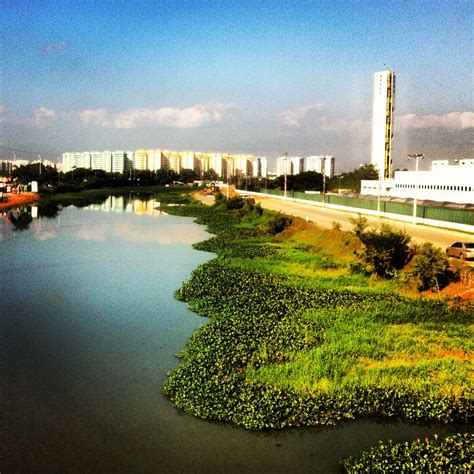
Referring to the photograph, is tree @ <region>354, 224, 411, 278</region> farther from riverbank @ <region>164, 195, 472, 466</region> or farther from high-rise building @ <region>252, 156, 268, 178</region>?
high-rise building @ <region>252, 156, 268, 178</region>

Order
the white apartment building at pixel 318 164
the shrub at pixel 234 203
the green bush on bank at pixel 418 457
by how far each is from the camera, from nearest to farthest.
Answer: the green bush on bank at pixel 418 457
the shrub at pixel 234 203
the white apartment building at pixel 318 164

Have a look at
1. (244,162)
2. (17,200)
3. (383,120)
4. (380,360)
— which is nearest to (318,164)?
(244,162)

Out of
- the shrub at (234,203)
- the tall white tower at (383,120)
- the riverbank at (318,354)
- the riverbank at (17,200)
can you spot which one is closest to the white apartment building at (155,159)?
the riverbank at (17,200)

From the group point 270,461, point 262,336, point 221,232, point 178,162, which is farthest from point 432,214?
point 178,162

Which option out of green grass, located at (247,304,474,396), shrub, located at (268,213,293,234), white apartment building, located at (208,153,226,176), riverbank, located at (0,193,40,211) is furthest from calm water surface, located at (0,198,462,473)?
white apartment building, located at (208,153,226,176)

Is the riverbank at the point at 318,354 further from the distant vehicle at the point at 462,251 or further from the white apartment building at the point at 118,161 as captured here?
the white apartment building at the point at 118,161
